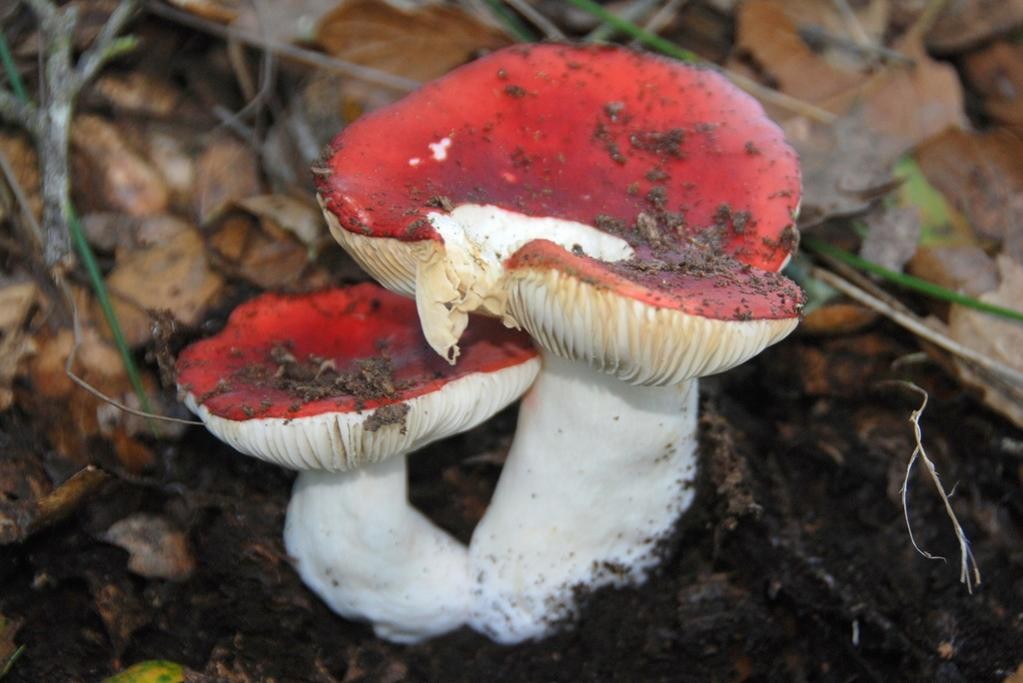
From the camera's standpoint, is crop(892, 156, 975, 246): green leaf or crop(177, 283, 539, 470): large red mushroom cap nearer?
crop(177, 283, 539, 470): large red mushroom cap

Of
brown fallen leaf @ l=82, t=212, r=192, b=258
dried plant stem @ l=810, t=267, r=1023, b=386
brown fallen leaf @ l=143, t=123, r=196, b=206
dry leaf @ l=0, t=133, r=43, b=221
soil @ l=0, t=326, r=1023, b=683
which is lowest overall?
soil @ l=0, t=326, r=1023, b=683

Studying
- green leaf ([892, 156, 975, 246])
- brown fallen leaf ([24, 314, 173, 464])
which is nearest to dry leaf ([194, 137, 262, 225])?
brown fallen leaf ([24, 314, 173, 464])

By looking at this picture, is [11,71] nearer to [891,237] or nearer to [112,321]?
[112,321]

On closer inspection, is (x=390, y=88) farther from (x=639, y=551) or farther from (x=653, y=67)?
(x=639, y=551)

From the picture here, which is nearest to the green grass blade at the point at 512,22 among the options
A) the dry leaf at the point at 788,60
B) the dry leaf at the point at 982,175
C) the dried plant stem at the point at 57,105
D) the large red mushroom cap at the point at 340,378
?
the dry leaf at the point at 788,60

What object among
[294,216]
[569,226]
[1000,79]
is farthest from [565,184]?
[1000,79]

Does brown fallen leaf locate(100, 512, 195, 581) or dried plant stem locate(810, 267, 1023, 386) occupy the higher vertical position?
dried plant stem locate(810, 267, 1023, 386)

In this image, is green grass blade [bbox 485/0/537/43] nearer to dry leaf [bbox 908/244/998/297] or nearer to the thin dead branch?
dry leaf [bbox 908/244/998/297]

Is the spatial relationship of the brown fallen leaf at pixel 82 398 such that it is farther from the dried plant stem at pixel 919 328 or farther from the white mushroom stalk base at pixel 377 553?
the dried plant stem at pixel 919 328
